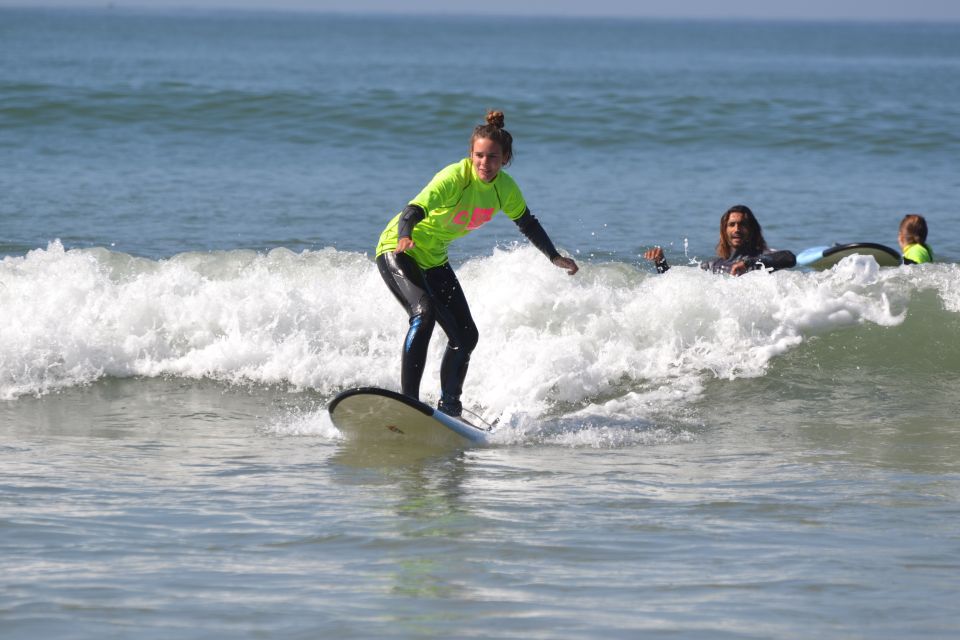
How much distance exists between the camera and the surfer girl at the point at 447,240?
694 cm

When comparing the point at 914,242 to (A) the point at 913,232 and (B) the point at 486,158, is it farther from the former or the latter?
(B) the point at 486,158

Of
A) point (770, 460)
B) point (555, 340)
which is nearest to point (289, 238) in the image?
point (555, 340)

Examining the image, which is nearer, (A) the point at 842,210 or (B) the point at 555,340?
(B) the point at 555,340

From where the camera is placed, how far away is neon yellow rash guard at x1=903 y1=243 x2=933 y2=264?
37.7 ft

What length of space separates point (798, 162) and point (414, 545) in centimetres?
1654

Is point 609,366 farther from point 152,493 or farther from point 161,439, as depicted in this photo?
point 152,493

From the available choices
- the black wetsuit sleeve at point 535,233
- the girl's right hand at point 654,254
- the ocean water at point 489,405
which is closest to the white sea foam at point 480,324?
the ocean water at point 489,405

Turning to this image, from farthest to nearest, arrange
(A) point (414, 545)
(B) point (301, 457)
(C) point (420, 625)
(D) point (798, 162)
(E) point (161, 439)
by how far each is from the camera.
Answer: (D) point (798, 162), (E) point (161, 439), (B) point (301, 457), (A) point (414, 545), (C) point (420, 625)

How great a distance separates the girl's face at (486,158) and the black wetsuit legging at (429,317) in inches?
25.2

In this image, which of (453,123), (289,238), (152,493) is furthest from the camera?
(453,123)

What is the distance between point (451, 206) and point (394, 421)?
1246 mm

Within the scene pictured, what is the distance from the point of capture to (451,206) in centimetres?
703

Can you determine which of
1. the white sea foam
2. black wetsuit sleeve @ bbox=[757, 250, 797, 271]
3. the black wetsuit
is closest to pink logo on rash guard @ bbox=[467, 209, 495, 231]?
the white sea foam

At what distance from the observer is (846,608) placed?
15.1 feet
